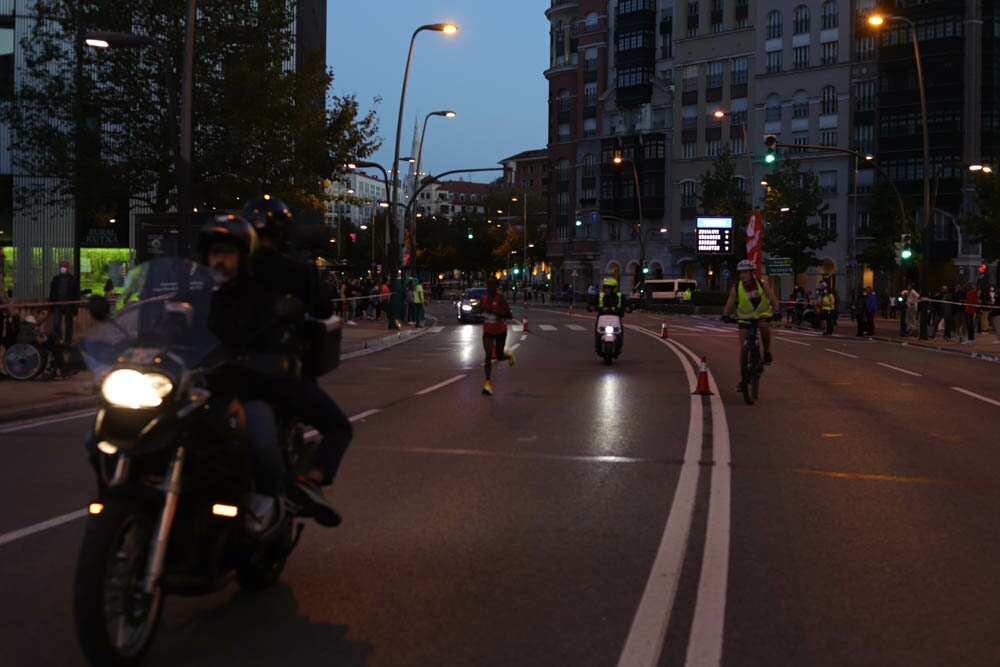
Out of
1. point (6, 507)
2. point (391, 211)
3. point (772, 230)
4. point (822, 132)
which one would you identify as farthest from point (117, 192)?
point (822, 132)

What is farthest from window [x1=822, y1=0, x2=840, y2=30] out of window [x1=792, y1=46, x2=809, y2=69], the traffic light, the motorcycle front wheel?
the motorcycle front wheel

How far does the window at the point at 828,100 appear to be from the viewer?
7819 centimetres

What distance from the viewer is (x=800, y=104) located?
8031cm

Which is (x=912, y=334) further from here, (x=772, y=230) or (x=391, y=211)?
(x=772, y=230)

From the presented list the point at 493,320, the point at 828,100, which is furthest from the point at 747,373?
the point at 828,100

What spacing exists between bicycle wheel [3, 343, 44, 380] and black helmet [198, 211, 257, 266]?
513 inches

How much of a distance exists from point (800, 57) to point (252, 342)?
8198 cm

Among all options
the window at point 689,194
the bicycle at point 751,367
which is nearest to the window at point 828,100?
the window at point 689,194

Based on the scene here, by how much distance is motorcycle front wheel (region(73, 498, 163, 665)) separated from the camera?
3758mm

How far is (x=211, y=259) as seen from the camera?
4621 millimetres

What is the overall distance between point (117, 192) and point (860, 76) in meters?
61.0

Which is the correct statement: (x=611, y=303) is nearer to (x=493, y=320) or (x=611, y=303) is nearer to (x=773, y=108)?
(x=493, y=320)

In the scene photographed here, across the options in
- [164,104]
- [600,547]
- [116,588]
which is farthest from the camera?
[164,104]

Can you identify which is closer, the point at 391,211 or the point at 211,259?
the point at 211,259
